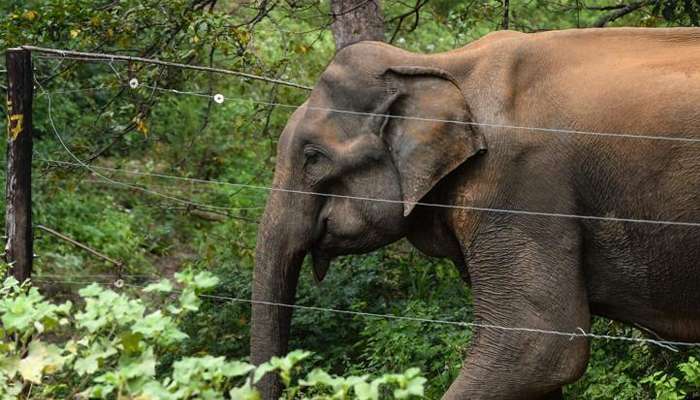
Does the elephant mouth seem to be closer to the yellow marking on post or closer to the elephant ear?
the elephant ear

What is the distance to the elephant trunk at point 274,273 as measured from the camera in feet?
27.6

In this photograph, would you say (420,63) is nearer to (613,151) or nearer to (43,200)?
(613,151)

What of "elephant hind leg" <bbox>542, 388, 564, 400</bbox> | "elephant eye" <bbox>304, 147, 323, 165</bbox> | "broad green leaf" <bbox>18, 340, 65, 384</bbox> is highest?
"elephant eye" <bbox>304, 147, 323, 165</bbox>

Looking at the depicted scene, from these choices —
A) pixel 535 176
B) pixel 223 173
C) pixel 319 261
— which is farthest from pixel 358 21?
pixel 223 173

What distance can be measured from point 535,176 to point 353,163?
97 cm

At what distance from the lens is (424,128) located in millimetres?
7980

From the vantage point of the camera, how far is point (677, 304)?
7746mm

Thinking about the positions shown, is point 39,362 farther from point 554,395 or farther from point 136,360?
point 554,395

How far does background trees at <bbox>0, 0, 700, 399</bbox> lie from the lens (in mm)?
9656

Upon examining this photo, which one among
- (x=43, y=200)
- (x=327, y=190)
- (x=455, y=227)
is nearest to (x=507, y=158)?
(x=455, y=227)

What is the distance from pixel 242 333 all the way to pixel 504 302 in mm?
2760

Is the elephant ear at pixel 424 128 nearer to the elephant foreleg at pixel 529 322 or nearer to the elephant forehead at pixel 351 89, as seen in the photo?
the elephant forehead at pixel 351 89

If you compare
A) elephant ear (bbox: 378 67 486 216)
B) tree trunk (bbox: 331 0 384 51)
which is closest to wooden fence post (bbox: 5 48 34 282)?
elephant ear (bbox: 378 67 486 216)

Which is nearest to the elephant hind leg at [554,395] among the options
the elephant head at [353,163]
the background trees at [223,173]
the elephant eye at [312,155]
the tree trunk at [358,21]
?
the background trees at [223,173]
